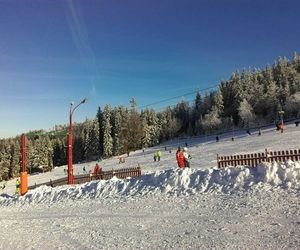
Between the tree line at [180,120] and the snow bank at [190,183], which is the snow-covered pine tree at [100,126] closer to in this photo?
the tree line at [180,120]

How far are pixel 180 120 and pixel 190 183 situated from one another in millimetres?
123291

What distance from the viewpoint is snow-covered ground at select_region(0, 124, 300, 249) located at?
9.20 meters

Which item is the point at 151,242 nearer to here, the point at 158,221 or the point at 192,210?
the point at 158,221

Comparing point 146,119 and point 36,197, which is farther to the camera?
point 146,119

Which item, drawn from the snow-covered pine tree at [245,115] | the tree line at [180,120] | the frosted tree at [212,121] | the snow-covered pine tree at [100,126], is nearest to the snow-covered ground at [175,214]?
the tree line at [180,120]

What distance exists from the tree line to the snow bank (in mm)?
83682

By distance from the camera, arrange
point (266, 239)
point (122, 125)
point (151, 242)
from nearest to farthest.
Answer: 1. point (266, 239)
2. point (151, 242)
3. point (122, 125)

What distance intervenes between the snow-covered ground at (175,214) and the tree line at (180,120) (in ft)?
288

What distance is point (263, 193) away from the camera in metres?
12.9

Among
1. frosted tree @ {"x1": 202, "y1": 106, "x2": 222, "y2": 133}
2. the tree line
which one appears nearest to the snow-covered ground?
the tree line

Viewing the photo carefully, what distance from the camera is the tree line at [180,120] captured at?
11100cm

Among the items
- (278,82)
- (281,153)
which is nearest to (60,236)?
(281,153)

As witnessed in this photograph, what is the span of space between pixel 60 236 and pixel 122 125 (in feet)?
332

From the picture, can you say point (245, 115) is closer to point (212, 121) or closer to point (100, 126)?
point (212, 121)
